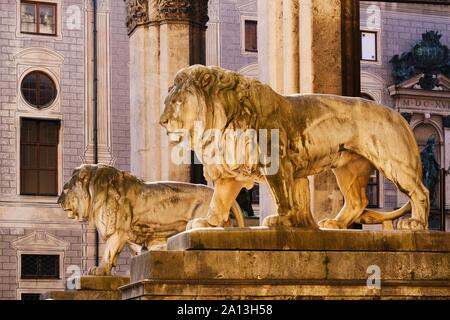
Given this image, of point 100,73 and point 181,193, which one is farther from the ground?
point 100,73

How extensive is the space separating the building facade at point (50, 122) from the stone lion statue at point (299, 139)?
3096cm

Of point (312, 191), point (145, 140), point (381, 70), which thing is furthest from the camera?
point (381, 70)

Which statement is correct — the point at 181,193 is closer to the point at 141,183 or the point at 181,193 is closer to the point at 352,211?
the point at 141,183

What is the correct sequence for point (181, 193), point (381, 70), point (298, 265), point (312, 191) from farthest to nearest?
point (381, 70), point (181, 193), point (312, 191), point (298, 265)

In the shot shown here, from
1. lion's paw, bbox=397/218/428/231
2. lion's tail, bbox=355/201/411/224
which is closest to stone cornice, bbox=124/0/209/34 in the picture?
lion's tail, bbox=355/201/411/224

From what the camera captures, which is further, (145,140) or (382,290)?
(145,140)

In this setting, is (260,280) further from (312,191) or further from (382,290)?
(312,191)

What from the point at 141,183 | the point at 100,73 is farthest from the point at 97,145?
the point at 141,183

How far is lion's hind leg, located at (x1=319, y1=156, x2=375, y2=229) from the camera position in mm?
13172

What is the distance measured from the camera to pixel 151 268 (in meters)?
11.5

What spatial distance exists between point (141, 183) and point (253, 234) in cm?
704

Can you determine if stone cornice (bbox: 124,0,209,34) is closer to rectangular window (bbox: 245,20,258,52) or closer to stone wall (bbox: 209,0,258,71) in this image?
stone wall (bbox: 209,0,258,71)

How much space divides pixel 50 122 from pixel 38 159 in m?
1.23

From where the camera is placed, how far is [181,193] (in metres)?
18.4
